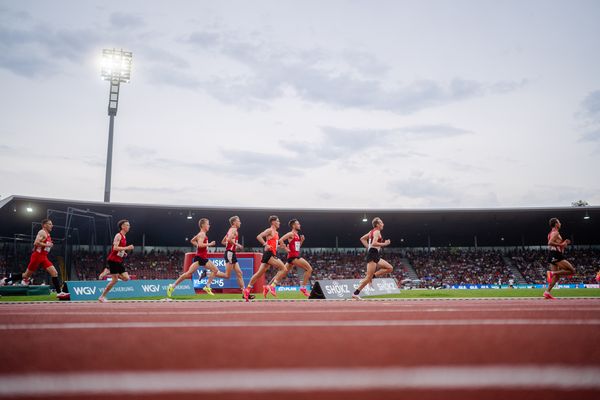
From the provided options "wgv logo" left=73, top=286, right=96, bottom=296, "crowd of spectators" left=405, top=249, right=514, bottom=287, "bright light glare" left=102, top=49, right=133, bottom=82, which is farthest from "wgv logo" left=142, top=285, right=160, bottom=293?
"crowd of spectators" left=405, top=249, right=514, bottom=287

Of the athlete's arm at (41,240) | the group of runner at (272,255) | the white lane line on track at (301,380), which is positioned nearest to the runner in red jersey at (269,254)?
the group of runner at (272,255)

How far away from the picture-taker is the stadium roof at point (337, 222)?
37.4 meters

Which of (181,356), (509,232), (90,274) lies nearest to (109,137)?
(90,274)

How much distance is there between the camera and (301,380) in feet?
6.04

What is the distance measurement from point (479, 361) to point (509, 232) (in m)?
52.6

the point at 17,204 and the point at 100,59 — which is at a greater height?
the point at 100,59

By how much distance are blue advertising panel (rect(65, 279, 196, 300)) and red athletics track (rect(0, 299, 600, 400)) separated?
35.0 ft

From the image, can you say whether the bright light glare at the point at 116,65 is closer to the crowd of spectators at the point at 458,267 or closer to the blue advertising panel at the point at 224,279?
the blue advertising panel at the point at 224,279

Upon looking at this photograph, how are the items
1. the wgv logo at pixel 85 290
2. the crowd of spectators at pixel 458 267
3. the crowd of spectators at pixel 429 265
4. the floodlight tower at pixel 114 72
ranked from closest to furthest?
the wgv logo at pixel 85 290 → the floodlight tower at pixel 114 72 → the crowd of spectators at pixel 429 265 → the crowd of spectators at pixel 458 267

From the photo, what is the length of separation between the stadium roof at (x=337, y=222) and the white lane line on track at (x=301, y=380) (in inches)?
A: 1353

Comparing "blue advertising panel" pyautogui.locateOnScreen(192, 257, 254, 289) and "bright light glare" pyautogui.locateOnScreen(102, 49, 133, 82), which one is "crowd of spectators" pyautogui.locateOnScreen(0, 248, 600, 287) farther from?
"blue advertising panel" pyautogui.locateOnScreen(192, 257, 254, 289)

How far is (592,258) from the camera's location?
49094mm

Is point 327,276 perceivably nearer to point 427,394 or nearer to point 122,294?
Result: point 122,294

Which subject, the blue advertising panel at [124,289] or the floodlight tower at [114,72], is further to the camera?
the floodlight tower at [114,72]
